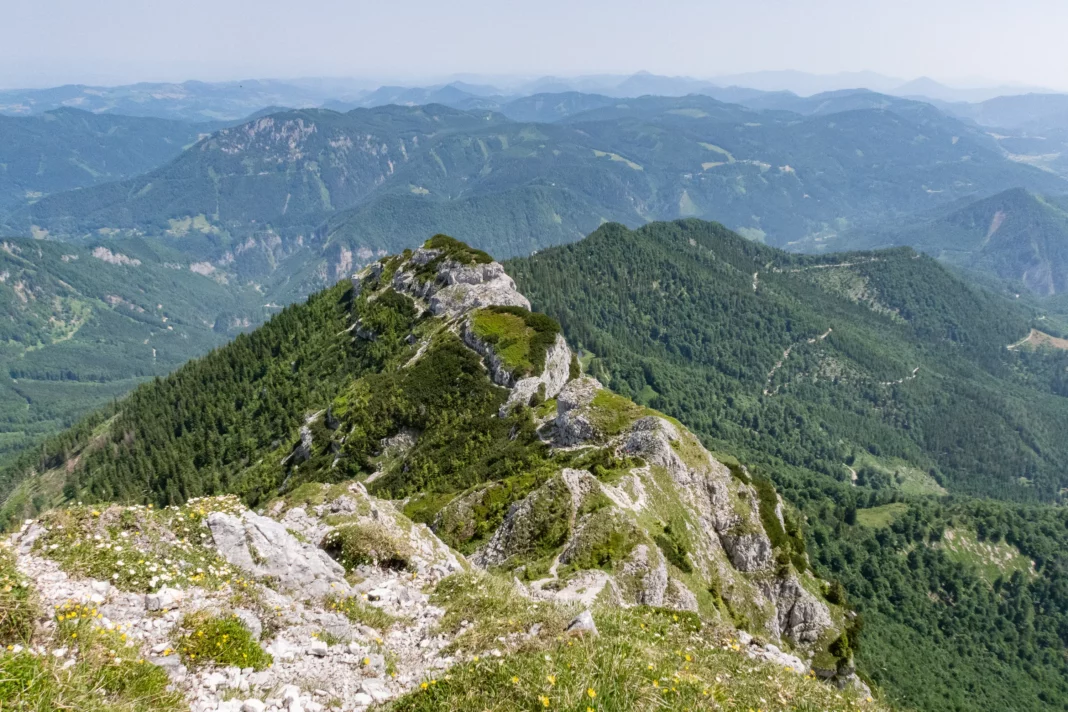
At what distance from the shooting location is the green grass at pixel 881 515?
178 m

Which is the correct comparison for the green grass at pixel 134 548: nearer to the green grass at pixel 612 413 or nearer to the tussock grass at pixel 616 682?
the tussock grass at pixel 616 682

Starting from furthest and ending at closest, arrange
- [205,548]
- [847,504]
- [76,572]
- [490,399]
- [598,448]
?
1. [847,504]
2. [490,399]
3. [598,448]
4. [205,548]
5. [76,572]

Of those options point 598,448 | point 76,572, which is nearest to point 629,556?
point 598,448

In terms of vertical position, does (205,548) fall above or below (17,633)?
below

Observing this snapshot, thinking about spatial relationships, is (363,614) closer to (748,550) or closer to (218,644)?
(218,644)

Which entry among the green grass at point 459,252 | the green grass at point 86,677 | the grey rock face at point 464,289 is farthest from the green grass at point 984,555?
the green grass at point 86,677

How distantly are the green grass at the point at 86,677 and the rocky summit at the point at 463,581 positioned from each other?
3.3 inches

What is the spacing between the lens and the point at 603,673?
584 inches

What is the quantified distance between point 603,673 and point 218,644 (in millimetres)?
11554

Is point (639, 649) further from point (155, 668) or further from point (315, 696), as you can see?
point (155, 668)

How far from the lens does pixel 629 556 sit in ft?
153

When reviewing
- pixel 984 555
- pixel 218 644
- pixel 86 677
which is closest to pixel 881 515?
pixel 984 555

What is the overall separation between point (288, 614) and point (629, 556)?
32.0 m

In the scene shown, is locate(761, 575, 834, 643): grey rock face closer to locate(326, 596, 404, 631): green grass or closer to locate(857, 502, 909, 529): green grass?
locate(326, 596, 404, 631): green grass
